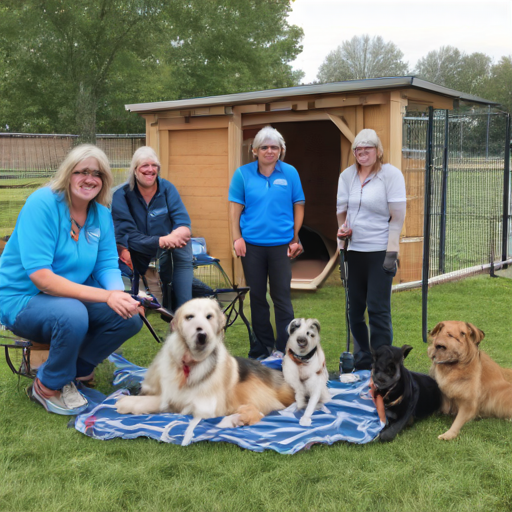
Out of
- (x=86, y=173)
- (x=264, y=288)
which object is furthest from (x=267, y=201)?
(x=86, y=173)

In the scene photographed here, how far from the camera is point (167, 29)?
23.2m

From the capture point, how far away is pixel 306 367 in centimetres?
324

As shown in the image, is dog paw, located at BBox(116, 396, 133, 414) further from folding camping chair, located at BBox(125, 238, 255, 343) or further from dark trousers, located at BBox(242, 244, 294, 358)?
dark trousers, located at BBox(242, 244, 294, 358)

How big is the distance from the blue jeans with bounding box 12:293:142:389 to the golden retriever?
14.2 inches

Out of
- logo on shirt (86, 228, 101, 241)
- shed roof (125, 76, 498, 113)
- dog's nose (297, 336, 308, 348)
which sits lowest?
dog's nose (297, 336, 308, 348)

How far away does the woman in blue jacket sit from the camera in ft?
13.8

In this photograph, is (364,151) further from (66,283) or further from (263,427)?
(66,283)

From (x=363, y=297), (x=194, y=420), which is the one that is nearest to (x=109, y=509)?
(x=194, y=420)

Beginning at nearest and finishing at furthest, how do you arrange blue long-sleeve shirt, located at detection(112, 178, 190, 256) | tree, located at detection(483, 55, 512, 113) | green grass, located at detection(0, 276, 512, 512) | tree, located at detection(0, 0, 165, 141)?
green grass, located at detection(0, 276, 512, 512), blue long-sleeve shirt, located at detection(112, 178, 190, 256), tree, located at detection(0, 0, 165, 141), tree, located at detection(483, 55, 512, 113)

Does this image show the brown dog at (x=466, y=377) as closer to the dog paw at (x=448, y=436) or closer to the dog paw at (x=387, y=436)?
the dog paw at (x=448, y=436)

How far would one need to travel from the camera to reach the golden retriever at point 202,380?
2939 millimetres

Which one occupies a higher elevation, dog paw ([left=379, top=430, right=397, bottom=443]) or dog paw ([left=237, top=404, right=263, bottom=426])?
dog paw ([left=237, top=404, right=263, bottom=426])

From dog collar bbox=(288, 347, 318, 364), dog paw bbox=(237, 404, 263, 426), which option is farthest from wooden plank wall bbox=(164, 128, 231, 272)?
dog paw bbox=(237, 404, 263, 426)

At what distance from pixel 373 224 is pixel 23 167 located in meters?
8.70
